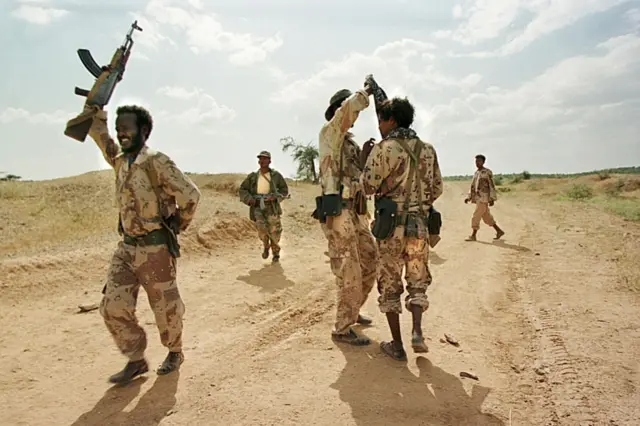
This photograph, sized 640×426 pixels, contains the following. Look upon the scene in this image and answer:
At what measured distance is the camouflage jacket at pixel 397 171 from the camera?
4375 millimetres

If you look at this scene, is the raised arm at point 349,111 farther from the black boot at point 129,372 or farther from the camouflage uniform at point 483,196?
the camouflage uniform at point 483,196

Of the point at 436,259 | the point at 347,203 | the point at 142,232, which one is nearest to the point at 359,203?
the point at 347,203

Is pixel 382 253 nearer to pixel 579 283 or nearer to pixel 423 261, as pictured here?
pixel 423 261

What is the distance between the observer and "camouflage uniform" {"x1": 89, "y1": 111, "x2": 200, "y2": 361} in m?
4.04

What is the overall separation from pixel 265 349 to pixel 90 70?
9.85ft

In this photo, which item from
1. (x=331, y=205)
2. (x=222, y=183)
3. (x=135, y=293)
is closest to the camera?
(x=135, y=293)

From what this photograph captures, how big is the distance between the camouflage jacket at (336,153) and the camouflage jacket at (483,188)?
7555mm

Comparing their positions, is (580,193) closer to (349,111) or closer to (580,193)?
(580,193)

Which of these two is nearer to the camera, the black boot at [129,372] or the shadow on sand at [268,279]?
the black boot at [129,372]

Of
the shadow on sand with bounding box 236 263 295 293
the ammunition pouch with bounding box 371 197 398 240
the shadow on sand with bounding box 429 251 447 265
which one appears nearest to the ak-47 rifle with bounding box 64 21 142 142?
the ammunition pouch with bounding box 371 197 398 240

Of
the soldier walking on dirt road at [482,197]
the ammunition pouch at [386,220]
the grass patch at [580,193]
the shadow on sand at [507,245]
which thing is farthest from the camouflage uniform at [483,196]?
the grass patch at [580,193]

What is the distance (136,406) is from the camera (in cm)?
377

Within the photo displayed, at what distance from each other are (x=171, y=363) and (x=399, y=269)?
2120 millimetres

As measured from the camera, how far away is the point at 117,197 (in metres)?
4.14
